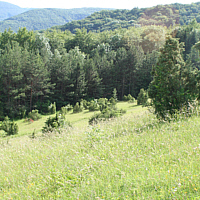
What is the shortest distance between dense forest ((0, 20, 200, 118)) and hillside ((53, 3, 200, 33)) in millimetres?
21346

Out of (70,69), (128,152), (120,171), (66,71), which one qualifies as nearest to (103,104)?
(66,71)

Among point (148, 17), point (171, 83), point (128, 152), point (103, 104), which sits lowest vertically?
point (103, 104)

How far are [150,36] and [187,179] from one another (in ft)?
168

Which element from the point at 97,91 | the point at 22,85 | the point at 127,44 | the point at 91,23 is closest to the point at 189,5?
the point at 91,23

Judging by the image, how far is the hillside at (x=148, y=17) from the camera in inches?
2768

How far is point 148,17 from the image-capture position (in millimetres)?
76000

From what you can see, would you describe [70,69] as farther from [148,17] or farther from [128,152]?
[148,17]

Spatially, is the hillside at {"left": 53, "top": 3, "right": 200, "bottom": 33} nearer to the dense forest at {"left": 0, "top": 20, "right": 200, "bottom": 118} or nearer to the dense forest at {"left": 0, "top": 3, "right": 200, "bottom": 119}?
the dense forest at {"left": 0, "top": 3, "right": 200, "bottom": 119}

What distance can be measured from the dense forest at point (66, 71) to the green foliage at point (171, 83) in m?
25.6

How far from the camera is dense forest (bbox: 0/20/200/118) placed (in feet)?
103

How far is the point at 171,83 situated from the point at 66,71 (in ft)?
103

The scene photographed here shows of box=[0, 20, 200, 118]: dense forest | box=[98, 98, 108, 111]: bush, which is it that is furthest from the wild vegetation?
box=[0, 20, 200, 118]: dense forest

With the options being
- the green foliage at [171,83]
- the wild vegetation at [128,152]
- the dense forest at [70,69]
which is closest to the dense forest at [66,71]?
the dense forest at [70,69]

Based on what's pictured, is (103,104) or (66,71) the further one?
(66,71)
